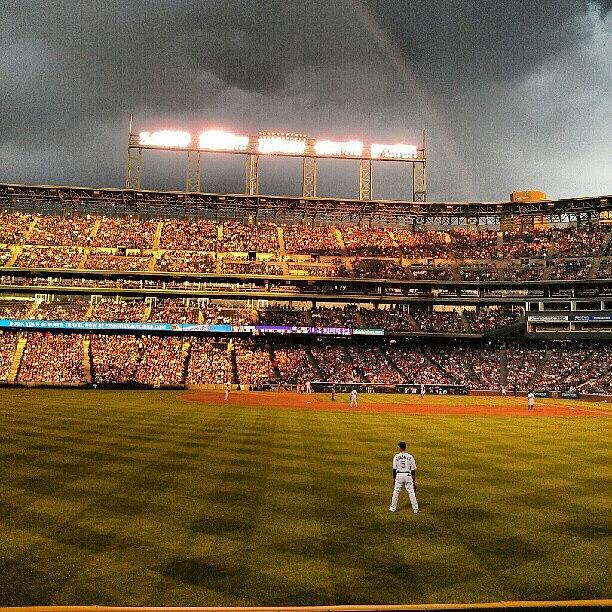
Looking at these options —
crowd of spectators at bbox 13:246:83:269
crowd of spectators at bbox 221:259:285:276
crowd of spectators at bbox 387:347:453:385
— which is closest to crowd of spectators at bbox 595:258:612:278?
crowd of spectators at bbox 387:347:453:385

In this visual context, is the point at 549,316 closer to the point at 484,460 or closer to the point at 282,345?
the point at 282,345

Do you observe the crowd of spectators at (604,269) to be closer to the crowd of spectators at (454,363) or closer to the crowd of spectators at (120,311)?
the crowd of spectators at (454,363)

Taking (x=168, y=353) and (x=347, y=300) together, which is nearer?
(x=168, y=353)

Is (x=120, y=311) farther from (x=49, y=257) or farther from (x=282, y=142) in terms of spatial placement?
(x=282, y=142)

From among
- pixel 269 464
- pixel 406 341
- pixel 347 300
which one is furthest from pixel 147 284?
pixel 269 464

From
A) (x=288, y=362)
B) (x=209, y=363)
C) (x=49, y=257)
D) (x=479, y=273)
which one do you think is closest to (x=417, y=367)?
(x=288, y=362)

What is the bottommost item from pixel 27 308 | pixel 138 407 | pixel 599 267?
pixel 138 407
